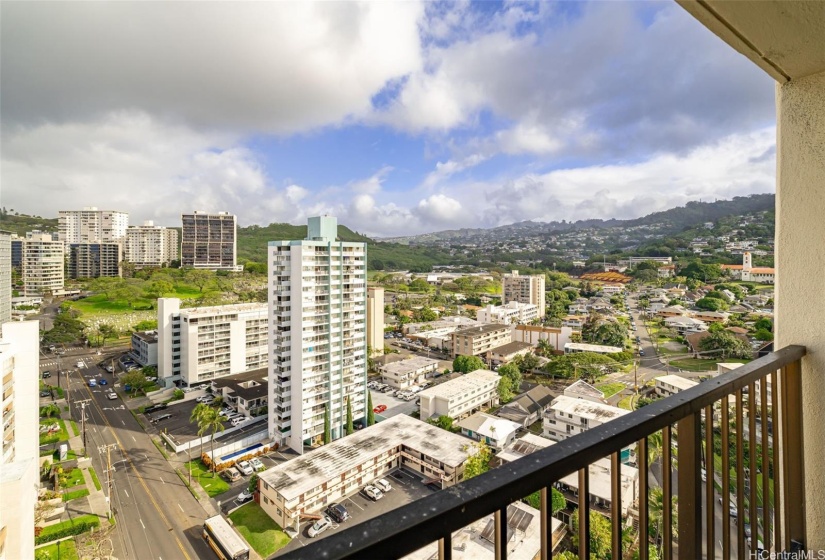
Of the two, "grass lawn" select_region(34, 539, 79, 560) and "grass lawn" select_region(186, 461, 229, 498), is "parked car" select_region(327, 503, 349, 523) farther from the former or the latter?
"grass lawn" select_region(34, 539, 79, 560)

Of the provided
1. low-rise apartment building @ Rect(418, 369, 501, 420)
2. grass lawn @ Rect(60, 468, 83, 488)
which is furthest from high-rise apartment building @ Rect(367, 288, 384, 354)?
grass lawn @ Rect(60, 468, 83, 488)

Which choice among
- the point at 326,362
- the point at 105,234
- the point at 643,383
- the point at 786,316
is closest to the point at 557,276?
the point at 643,383

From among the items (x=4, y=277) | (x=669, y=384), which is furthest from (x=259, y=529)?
(x=4, y=277)

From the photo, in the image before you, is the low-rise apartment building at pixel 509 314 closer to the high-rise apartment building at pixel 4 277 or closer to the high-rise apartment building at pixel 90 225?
the high-rise apartment building at pixel 4 277

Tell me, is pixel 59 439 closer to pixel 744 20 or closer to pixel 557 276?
pixel 744 20

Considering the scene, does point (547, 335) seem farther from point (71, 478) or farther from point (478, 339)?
point (71, 478)
